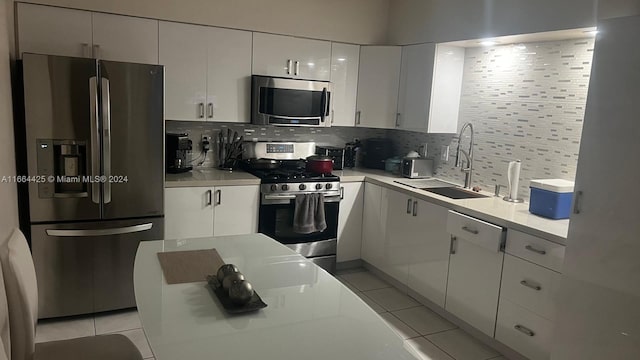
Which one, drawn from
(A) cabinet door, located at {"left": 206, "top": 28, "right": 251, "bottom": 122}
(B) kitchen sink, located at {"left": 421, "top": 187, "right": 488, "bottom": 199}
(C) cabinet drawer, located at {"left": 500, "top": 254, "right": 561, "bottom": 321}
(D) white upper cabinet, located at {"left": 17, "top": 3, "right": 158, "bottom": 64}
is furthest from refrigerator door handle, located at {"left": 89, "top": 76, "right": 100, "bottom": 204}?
(C) cabinet drawer, located at {"left": 500, "top": 254, "right": 561, "bottom": 321}

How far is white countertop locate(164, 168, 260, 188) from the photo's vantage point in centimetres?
348

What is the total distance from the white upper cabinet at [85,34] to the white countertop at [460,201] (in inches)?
37.8

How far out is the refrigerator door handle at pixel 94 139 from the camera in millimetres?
2918

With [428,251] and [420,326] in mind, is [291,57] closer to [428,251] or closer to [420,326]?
[428,251]

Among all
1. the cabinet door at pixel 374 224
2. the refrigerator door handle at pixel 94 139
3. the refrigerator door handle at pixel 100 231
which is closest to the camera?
the refrigerator door handle at pixel 94 139

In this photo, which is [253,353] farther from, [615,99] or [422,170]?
[422,170]

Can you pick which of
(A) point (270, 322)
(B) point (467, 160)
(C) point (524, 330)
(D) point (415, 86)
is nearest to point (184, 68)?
(D) point (415, 86)

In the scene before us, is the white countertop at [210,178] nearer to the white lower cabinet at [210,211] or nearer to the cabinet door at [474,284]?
the white lower cabinet at [210,211]

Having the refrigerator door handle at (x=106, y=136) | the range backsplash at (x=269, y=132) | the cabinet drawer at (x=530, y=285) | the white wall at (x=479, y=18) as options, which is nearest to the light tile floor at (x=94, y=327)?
the refrigerator door handle at (x=106, y=136)

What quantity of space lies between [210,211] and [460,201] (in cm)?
184

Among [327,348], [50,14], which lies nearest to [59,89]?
[50,14]

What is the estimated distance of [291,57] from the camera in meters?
4.04

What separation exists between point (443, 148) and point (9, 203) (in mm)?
3269

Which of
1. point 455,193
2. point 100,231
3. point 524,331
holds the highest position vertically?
point 455,193
